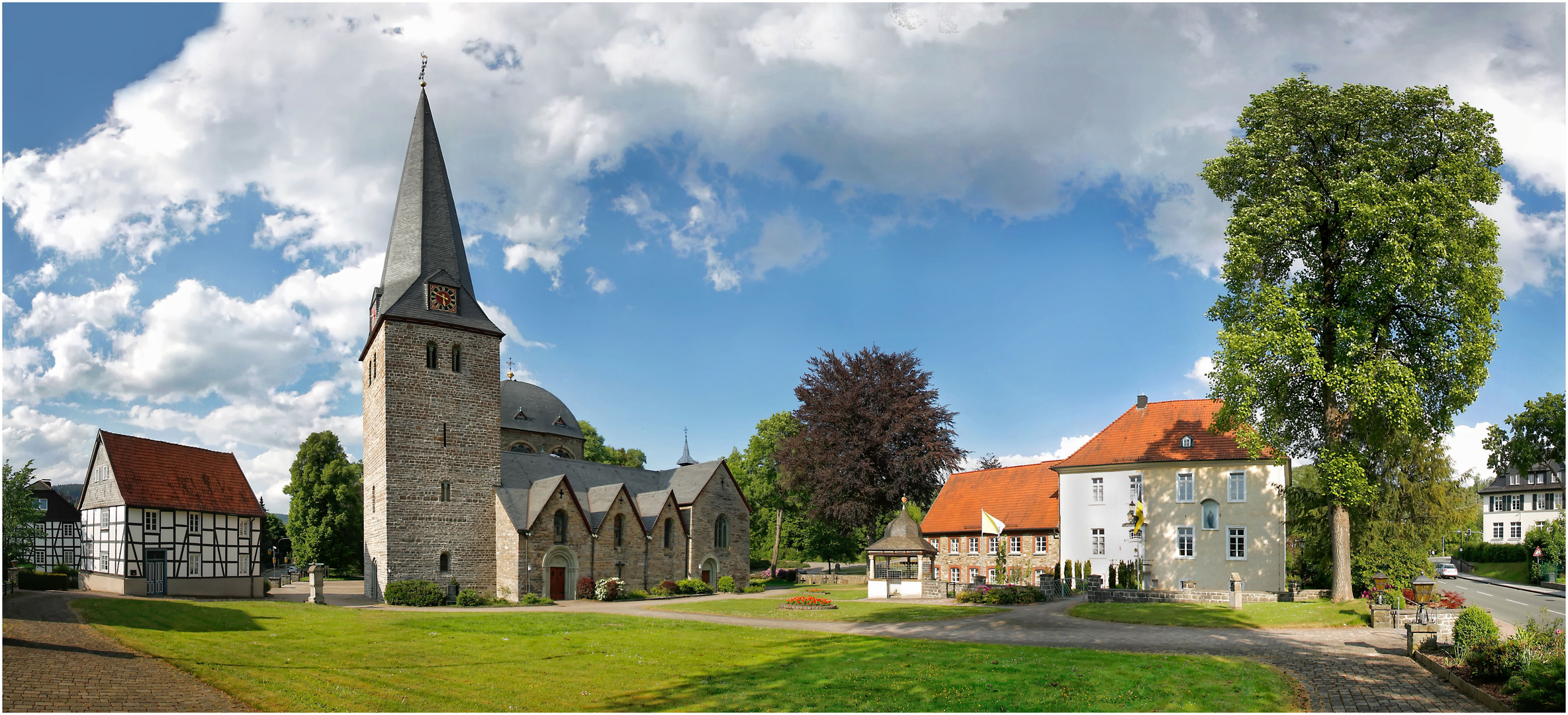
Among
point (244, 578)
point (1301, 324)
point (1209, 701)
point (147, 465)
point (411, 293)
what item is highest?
point (411, 293)

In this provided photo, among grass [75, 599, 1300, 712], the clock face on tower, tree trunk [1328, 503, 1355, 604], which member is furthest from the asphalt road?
the clock face on tower

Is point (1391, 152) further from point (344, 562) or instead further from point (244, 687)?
point (344, 562)

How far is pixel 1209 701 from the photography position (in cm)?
1227

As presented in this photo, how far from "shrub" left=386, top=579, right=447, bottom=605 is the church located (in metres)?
1.35

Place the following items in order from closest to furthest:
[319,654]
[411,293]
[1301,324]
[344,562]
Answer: [319,654], [1301,324], [411,293], [344,562]

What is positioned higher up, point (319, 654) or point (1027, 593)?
point (319, 654)

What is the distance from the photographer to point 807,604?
31062 millimetres

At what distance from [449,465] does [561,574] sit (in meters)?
7.04

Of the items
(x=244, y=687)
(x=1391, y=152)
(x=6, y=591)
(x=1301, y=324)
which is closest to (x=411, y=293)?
(x=6, y=591)

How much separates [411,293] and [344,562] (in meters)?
25.0

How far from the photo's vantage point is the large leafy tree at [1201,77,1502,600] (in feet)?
79.8

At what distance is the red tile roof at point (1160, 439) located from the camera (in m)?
38.1

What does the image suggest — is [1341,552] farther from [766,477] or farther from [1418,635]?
[766,477]

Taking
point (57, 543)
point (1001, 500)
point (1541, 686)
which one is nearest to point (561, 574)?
point (1001, 500)
